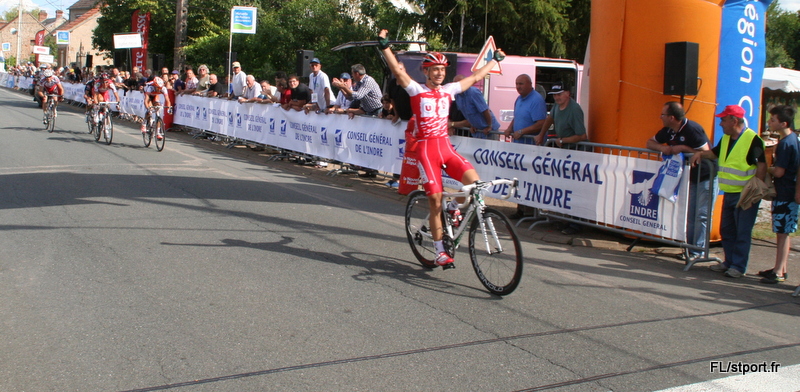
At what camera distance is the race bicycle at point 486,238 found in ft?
Result: 18.2

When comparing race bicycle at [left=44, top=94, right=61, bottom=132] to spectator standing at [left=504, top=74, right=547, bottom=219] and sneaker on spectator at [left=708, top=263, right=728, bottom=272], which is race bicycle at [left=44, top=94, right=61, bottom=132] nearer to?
spectator standing at [left=504, top=74, right=547, bottom=219]

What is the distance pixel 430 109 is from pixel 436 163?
1.58ft

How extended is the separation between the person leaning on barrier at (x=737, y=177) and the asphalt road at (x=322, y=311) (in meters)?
0.36

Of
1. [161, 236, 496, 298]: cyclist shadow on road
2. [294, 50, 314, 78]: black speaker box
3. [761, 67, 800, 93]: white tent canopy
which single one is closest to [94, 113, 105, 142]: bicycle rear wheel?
[294, 50, 314, 78]: black speaker box

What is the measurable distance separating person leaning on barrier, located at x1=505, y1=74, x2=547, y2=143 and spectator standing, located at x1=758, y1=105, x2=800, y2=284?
3300 millimetres

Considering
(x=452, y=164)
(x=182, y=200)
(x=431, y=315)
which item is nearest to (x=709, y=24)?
(x=452, y=164)

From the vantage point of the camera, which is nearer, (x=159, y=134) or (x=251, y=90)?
(x=159, y=134)

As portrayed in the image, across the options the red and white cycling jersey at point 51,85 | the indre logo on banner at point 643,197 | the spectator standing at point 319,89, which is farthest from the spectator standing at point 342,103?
the red and white cycling jersey at point 51,85

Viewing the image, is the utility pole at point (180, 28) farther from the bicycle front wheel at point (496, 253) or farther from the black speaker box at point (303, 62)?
the bicycle front wheel at point (496, 253)

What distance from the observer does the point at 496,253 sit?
571 cm

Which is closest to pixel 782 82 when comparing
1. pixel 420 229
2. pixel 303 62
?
pixel 303 62

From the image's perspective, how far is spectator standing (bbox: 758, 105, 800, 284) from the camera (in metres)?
6.58

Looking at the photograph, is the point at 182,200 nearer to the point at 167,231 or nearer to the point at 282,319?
the point at 167,231

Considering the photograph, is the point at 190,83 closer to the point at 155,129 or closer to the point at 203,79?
the point at 203,79
